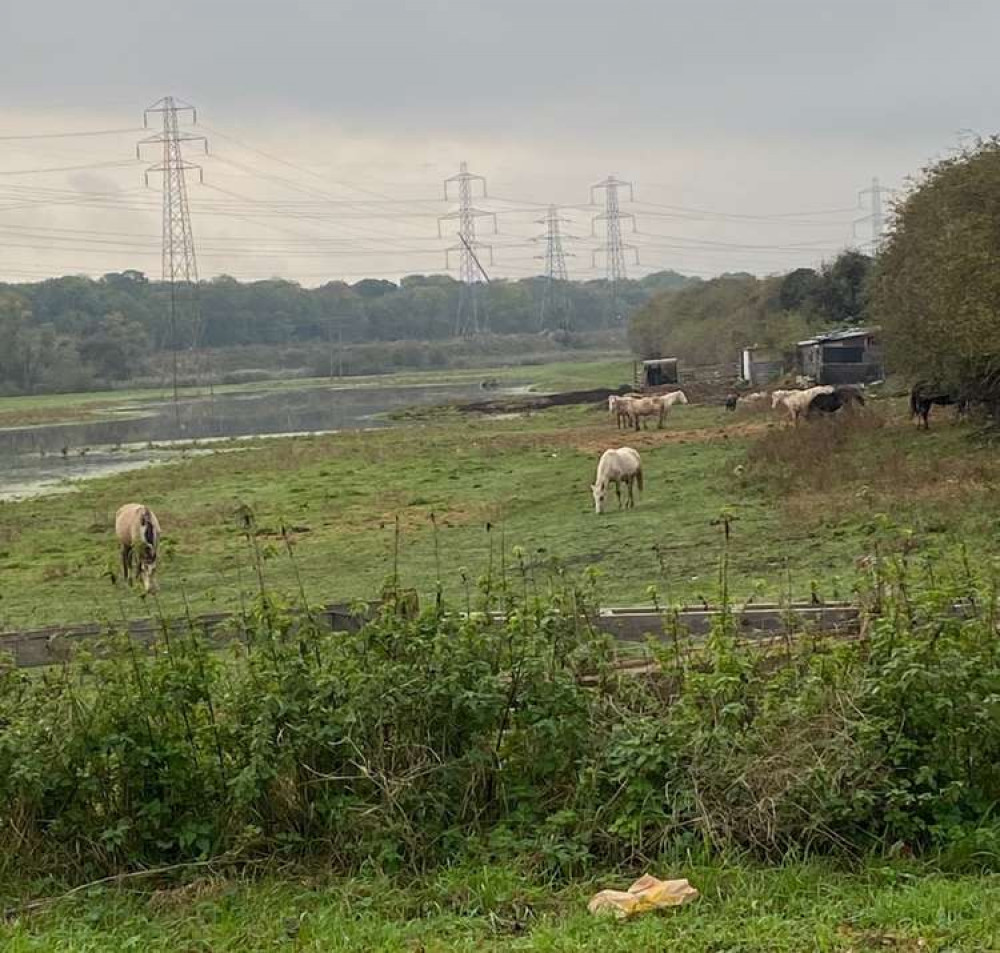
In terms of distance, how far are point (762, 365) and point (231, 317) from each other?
302ft

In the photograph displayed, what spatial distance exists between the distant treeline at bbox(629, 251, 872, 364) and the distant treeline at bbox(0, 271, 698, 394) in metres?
20.4

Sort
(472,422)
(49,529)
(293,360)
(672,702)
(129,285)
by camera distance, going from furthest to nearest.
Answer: (129,285)
(293,360)
(472,422)
(49,529)
(672,702)

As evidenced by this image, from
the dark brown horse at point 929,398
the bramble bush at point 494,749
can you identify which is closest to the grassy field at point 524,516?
the dark brown horse at point 929,398

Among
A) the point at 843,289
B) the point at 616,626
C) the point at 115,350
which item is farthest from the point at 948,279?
the point at 115,350

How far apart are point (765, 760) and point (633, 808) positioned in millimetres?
639

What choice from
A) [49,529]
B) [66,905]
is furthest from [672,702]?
[49,529]

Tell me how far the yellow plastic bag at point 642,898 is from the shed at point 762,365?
187 ft

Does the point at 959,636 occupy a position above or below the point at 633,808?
above

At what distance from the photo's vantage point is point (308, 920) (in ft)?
18.4

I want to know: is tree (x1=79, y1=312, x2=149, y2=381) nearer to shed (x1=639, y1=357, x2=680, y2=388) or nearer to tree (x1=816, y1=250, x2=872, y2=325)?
shed (x1=639, y1=357, x2=680, y2=388)

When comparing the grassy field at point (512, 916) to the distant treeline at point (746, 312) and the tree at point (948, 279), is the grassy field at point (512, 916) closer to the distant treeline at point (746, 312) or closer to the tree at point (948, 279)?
the tree at point (948, 279)

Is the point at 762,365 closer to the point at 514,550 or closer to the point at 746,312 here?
the point at 746,312

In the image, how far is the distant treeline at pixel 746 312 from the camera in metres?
65.9

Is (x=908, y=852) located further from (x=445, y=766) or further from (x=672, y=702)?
(x=445, y=766)
